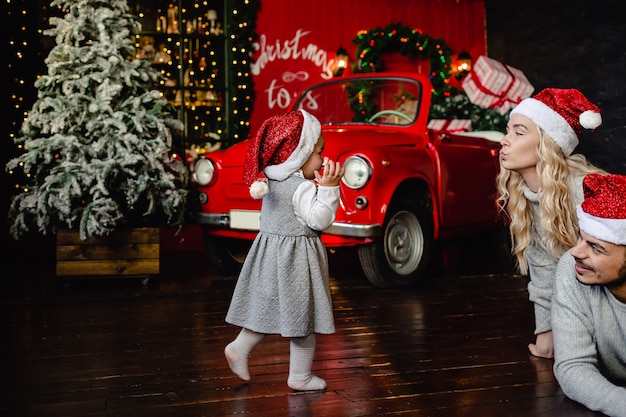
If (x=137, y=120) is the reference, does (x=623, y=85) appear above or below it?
above

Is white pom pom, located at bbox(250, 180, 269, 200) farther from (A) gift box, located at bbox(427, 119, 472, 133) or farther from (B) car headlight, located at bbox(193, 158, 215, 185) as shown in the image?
(A) gift box, located at bbox(427, 119, 472, 133)

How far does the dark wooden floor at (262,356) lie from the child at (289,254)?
220 millimetres

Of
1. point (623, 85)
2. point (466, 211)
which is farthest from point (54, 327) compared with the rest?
point (623, 85)

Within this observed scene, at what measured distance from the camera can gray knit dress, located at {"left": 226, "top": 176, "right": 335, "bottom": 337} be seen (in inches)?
94.8

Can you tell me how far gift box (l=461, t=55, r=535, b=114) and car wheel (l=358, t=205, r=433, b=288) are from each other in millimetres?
2646

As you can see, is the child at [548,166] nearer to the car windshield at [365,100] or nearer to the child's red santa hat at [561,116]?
the child's red santa hat at [561,116]

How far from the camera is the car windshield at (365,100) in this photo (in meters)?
5.29

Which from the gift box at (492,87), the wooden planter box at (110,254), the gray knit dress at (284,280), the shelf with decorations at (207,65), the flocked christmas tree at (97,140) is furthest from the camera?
the shelf with decorations at (207,65)

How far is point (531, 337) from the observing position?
10.6 feet

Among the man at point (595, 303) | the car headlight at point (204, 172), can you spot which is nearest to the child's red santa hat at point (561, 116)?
the man at point (595, 303)

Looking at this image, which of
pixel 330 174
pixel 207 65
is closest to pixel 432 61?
pixel 207 65

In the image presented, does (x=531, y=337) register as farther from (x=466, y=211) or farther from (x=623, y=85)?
(x=623, y=85)

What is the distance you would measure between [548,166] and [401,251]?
2.29 meters

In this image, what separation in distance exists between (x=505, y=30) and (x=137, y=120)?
5350 millimetres
